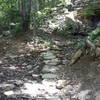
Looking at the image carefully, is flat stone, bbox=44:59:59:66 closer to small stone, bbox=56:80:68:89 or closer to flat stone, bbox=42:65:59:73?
flat stone, bbox=42:65:59:73

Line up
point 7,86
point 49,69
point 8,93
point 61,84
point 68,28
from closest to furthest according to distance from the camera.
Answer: point 8,93, point 7,86, point 61,84, point 49,69, point 68,28

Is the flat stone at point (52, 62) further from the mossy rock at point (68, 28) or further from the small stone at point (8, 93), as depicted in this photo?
the mossy rock at point (68, 28)

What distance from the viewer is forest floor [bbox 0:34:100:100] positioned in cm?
411

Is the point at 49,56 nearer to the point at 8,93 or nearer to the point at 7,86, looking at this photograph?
the point at 7,86

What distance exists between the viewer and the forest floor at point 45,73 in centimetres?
411

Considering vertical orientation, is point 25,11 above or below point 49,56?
above

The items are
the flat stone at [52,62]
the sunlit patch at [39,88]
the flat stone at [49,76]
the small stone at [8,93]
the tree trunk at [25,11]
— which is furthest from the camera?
the tree trunk at [25,11]

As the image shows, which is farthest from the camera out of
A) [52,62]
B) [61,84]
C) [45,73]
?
[52,62]

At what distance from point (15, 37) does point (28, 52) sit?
5.55ft

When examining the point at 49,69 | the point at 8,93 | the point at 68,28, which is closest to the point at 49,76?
the point at 49,69

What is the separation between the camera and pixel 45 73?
523 centimetres

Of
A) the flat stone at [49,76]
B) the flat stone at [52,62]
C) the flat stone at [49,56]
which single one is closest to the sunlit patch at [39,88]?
the flat stone at [49,76]

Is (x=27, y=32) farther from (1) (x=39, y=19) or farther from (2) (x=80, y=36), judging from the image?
(2) (x=80, y=36)

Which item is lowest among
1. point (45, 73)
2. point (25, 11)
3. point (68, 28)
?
point (45, 73)
